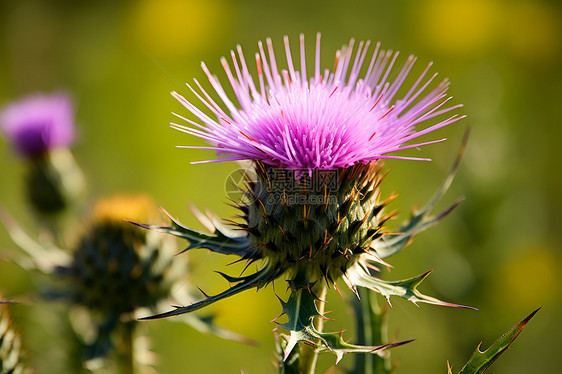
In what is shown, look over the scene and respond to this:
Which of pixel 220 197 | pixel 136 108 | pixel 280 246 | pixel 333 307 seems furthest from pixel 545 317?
pixel 136 108

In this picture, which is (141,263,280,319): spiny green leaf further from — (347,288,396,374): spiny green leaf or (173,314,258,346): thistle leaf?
(173,314,258,346): thistle leaf

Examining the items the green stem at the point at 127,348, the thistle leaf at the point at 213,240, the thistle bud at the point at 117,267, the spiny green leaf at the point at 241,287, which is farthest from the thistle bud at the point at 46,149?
the spiny green leaf at the point at 241,287

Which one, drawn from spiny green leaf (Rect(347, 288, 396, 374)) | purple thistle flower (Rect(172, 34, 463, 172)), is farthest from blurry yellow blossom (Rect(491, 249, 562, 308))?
purple thistle flower (Rect(172, 34, 463, 172))

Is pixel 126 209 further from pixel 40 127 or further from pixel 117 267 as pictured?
pixel 40 127

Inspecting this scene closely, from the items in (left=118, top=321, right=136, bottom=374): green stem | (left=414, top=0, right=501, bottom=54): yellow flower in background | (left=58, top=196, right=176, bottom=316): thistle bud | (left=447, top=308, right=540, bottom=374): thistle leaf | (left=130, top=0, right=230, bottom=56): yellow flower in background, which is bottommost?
(left=118, top=321, right=136, bottom=374): green stem

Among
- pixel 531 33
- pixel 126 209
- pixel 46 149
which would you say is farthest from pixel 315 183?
pixel 531 33

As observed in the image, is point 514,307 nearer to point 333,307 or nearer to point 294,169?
point 333,307
